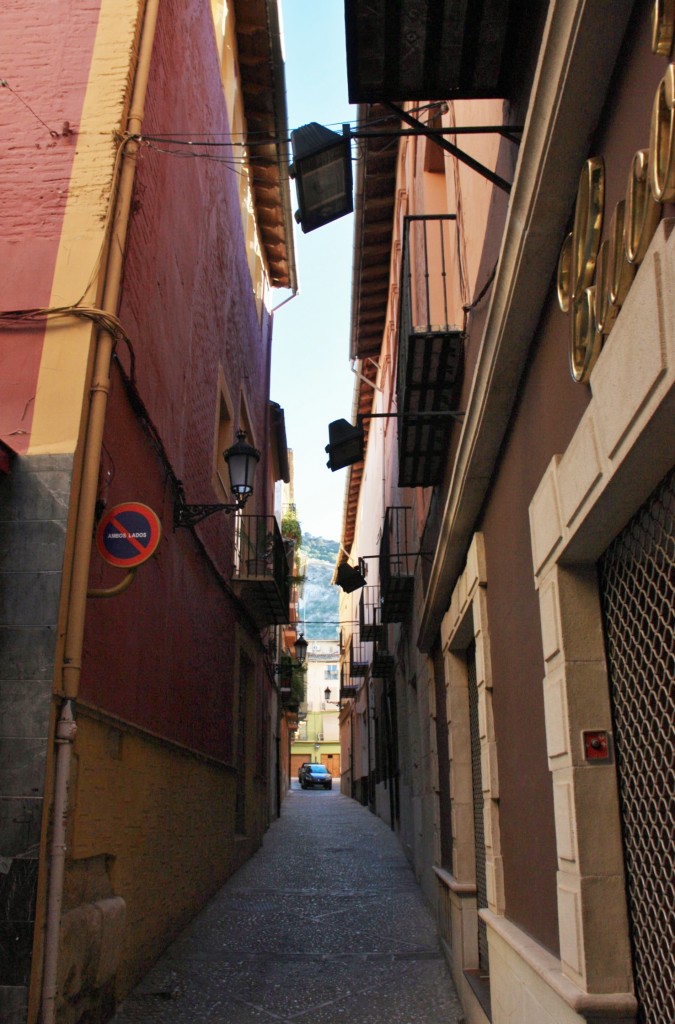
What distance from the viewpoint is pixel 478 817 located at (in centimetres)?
639

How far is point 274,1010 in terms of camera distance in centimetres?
586

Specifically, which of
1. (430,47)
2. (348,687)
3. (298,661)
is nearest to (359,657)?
(298,661)

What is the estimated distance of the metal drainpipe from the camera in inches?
182

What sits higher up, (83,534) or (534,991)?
(83,534)

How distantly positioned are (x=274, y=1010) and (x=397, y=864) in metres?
7.22

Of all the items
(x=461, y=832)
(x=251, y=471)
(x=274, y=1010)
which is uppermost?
(x=251, y=471)

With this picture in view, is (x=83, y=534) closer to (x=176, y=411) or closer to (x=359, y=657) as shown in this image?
(x=176, y=411)

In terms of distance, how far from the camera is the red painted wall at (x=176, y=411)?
6371 mm

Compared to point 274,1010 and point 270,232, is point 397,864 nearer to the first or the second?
point 274,1010

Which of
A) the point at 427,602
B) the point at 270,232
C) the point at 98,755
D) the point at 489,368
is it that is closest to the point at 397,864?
the point at 427,602

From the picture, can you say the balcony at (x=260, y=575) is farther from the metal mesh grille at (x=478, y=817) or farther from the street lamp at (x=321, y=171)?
the street lamp at (x=321, y=171)

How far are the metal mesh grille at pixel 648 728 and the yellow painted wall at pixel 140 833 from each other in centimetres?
345

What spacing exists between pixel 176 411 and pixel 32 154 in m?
2.65

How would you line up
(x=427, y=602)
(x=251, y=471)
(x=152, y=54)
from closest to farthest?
(x=152, y=54) < (x=427, y=602) < (x=251, y=471)
